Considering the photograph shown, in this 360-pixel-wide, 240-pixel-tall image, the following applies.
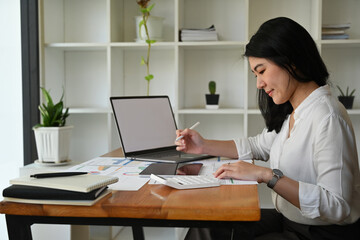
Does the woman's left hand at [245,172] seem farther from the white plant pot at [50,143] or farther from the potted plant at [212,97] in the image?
the potted plant at [212,97]

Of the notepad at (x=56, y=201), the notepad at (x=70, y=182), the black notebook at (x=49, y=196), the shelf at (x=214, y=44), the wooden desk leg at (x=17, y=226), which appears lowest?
the wooden desk leg at (x=17, y=226)

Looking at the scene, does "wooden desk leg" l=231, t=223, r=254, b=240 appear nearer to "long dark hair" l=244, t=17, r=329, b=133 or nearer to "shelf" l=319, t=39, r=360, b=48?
"long dark hair" l=244, t=17, r=329, b=133

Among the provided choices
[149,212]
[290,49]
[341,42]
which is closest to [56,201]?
[149,212]

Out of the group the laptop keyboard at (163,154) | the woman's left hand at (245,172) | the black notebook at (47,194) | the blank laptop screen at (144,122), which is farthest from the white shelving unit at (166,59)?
the black notebook at (47,194)

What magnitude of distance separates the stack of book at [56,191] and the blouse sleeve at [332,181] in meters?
0.63

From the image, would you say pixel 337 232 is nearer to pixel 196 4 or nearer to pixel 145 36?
pixel 145 36

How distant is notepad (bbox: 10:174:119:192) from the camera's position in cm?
114

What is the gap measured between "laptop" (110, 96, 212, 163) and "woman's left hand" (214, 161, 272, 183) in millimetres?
486

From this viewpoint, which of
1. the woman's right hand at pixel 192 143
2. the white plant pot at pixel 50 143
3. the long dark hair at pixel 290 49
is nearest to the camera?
the long dark hair at pixel 290 49

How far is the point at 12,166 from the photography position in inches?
104

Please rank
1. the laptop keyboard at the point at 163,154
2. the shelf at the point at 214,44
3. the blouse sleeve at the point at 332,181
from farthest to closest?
the shelf at the point at 214,44 < the laptop keyboard at the point at 163,154 < the blouse sleeve at the point at 332,181

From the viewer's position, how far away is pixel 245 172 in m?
1.40

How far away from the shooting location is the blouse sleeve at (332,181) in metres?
1.29

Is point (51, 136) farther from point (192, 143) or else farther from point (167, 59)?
point (167, 59)
